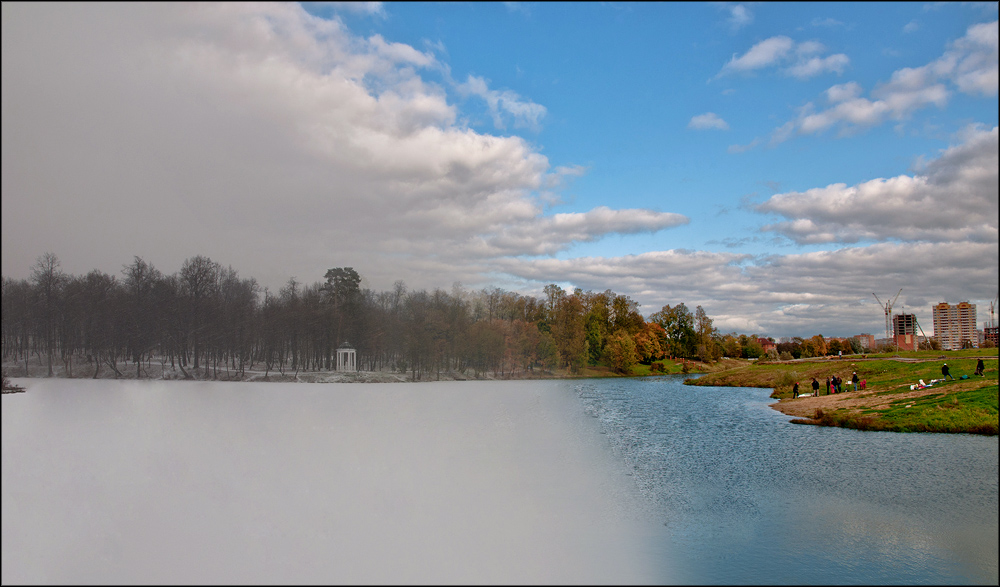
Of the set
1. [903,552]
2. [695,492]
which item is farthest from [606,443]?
[903,552]

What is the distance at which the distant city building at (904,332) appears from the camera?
129ft

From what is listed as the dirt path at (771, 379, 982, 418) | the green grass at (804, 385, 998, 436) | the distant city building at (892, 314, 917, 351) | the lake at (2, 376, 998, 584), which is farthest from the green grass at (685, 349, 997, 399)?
the lake at (2, 376, 998, 584)

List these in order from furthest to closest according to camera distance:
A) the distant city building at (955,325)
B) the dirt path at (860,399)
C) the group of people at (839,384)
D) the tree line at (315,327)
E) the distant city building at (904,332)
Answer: the tree line at (315,327) → the distant city building at (904,332) → the group of people at (839,384) → the distant city building at (955,325) → the dirt path at (860,399)

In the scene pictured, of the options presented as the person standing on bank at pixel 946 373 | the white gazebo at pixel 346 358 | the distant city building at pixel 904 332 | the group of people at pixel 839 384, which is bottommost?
the white gazebo at pixel 346 358

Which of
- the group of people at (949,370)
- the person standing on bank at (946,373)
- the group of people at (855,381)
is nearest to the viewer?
the group of people at (949,370)

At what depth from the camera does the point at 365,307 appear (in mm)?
93312

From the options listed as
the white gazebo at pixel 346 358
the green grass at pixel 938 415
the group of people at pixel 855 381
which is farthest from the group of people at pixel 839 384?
the white gazebo at pixel 346 358

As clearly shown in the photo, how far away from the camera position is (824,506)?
16031 mm

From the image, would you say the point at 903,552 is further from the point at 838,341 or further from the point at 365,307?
the point at 365,307

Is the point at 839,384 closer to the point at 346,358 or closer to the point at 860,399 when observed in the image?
the point at 860,399

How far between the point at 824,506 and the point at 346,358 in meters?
80.6

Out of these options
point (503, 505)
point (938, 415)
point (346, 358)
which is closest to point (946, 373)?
point (938, 415)

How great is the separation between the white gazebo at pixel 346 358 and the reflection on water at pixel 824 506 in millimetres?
66802

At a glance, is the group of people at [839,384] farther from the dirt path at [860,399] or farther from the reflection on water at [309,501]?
the reflection on water at [309,501]
